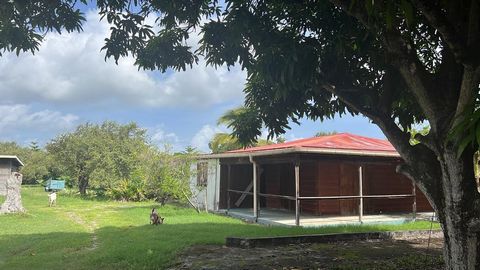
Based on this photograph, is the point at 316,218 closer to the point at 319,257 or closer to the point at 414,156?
the point at 319,257

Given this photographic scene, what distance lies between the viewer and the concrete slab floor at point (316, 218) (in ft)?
51.9

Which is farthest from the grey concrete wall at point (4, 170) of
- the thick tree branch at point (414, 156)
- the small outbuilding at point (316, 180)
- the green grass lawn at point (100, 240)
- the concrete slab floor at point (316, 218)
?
the thick tree branch at point (414, 156)

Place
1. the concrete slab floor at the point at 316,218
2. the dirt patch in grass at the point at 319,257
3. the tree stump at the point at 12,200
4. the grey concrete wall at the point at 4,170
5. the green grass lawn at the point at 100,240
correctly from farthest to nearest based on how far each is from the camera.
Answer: the grey concrete wall at the point at 4,170 → the tree stump at the point at 12,200 → the concrete slab floor at the point at 316,218 → the green grass lawn at the point at 100,240 → the dirt patch in grass at the point at 319,257

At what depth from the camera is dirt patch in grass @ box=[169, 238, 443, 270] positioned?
8.07m

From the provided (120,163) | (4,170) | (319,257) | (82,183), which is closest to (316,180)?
(319,257)

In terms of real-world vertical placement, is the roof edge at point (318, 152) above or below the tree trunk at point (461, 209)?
above

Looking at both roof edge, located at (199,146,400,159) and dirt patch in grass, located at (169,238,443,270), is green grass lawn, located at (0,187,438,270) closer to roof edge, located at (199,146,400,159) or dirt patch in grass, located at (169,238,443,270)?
dirt patch in grass, located at (169,238,443,270)

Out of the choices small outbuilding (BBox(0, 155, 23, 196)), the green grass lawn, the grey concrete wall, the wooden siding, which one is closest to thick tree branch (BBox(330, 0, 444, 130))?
the green grass lawn

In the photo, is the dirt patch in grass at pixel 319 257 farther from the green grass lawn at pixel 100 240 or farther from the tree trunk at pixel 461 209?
the tree trunk at pixel 461 209

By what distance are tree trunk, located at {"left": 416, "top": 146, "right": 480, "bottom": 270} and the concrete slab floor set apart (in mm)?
10050

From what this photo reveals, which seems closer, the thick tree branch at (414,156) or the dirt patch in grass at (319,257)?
the thick tree branch at (414,156)

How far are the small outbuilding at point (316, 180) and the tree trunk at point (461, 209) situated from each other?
912 centimetres

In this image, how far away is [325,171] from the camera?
18.2 metres

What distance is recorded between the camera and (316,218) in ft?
→ 56.5
